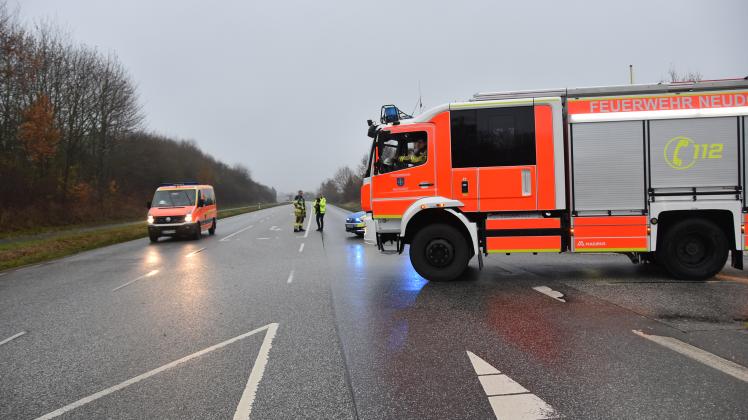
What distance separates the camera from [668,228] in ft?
25.2

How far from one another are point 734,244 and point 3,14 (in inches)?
1253

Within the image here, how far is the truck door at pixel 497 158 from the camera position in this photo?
25.4 feet

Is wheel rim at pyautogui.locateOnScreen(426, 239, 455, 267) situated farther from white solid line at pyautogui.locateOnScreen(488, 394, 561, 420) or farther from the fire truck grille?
the fire truck grille

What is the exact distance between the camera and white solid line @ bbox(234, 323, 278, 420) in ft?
10.3

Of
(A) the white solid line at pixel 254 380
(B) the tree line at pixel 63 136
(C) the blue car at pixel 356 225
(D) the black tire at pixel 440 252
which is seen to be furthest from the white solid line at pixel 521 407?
(B) the tree line at pixel 63 136

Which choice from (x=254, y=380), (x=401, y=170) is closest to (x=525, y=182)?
(x=401, y=170)

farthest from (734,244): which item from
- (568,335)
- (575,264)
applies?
(568,335)

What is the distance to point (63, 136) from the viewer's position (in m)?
31.8

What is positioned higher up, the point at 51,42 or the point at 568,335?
the point at 51,42

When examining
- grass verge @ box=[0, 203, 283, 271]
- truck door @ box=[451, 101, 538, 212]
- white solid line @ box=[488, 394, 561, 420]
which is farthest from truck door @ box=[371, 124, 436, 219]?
grass verge @ box=[0, 203, 283, 271]

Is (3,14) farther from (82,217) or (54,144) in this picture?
(82,217)

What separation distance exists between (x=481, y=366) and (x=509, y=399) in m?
0.68

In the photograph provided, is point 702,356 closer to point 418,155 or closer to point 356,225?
point 418,155

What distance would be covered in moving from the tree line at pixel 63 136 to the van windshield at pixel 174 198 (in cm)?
1055
